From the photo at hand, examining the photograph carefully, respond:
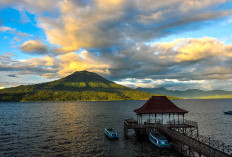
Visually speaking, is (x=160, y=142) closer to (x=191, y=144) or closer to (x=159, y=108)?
(x=191, y=144)

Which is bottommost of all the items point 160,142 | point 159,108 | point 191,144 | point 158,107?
point 160,142

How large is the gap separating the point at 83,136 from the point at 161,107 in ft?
88.2

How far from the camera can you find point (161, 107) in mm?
52781

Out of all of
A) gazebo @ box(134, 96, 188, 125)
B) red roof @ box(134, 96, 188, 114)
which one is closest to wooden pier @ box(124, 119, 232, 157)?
gazebo @ box(134, 96, 188, 125)

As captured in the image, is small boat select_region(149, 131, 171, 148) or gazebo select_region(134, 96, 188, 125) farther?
gazebo select_region(134, 96, 188, 125)

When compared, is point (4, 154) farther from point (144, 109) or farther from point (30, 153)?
point (144, 109)

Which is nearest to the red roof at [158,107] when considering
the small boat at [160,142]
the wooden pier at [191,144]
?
the wooden pier at [191,144]

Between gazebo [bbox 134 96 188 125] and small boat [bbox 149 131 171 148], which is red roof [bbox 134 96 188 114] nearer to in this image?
gazebo [bbox 134 96 188 125]

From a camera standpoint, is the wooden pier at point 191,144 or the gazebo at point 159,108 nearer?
the wooden pier at point 191,144

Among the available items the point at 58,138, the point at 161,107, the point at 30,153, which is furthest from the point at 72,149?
the point at 161,107

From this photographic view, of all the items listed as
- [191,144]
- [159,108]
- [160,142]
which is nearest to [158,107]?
[159,108]

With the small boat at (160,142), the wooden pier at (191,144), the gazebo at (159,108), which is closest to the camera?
the wooden pier at (191,144)

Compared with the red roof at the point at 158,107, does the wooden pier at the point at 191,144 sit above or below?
below

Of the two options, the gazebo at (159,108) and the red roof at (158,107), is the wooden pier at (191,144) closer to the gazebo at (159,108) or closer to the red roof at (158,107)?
the gazebo at (159,108)
